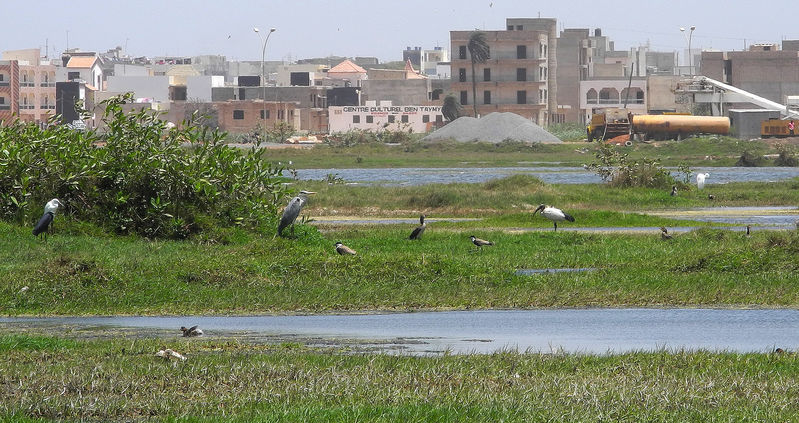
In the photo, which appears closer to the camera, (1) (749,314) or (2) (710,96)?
(1) (749,314)

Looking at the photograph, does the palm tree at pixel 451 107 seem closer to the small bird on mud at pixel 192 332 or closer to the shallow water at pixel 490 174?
the shallow water at pixel 490 174

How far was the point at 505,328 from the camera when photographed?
16641 millimetres

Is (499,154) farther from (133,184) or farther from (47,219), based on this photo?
(47,219)

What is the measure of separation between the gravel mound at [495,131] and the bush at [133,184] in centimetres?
7980

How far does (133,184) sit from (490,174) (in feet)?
163

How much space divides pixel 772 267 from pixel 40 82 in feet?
409

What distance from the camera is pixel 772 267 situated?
Result: 867 inches

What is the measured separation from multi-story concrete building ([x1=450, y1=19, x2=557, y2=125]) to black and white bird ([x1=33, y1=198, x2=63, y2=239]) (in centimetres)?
11363

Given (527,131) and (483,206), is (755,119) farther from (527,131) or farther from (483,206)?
(483,206)

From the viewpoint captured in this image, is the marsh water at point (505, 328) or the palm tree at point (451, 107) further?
the palm tree at point (451, 107)

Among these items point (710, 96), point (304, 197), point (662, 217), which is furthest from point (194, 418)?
point (710, 96)

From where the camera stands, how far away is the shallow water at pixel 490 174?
6619 centimetres

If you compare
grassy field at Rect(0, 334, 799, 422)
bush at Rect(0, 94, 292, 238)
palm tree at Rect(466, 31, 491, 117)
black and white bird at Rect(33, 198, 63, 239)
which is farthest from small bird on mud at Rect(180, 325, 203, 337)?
palm tree at Rect(466, 31, 491, 117)

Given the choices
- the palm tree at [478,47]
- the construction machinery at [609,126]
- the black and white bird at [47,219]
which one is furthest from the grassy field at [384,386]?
the palm tree at [478,47]
